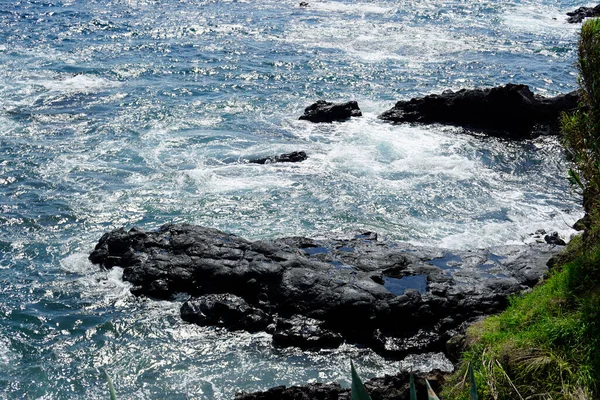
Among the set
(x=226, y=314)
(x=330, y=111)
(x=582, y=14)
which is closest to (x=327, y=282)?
(x=226, y=314)

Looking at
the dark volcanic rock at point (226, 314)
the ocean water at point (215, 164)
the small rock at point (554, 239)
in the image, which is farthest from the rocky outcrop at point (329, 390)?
the small rock at point (554, 239)

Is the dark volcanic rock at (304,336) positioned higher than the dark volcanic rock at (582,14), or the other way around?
the dark volcanic rock at (582,14)

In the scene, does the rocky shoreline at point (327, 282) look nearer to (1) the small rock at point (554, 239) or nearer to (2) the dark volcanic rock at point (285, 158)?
(1) the small rock at point (554, 239)

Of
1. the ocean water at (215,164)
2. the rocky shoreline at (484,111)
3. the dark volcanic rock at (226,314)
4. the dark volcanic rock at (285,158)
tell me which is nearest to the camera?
the ocean water at (215,164)

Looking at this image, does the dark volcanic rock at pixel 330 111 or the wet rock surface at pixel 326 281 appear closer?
the wet rock surface at pixel 326 281

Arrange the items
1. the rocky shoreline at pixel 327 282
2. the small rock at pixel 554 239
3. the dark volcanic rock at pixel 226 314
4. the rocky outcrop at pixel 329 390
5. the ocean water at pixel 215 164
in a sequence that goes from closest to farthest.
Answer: the rocky outcrop at pixel 329 390
the ocean water at pixel 215 164
the rocky shoreline at pixel 327 282
the dark volcanic rock at pixel 226 314
the small rock at pixel 554 239

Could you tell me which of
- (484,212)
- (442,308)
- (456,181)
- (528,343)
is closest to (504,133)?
(456,181)

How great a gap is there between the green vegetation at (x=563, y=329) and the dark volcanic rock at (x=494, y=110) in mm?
15852

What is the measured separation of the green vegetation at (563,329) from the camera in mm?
8383

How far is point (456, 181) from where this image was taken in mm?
22141

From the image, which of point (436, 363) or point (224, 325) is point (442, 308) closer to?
point (436, 363)

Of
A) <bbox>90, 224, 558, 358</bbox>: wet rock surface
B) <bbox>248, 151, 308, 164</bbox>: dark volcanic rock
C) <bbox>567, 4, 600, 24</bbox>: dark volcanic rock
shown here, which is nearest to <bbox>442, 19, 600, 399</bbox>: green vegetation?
<bbox>90, 224, 558, 358</bbox>: wet rock surface

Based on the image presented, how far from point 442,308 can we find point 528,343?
4.91 meters

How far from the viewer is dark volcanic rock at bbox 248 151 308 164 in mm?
23297
